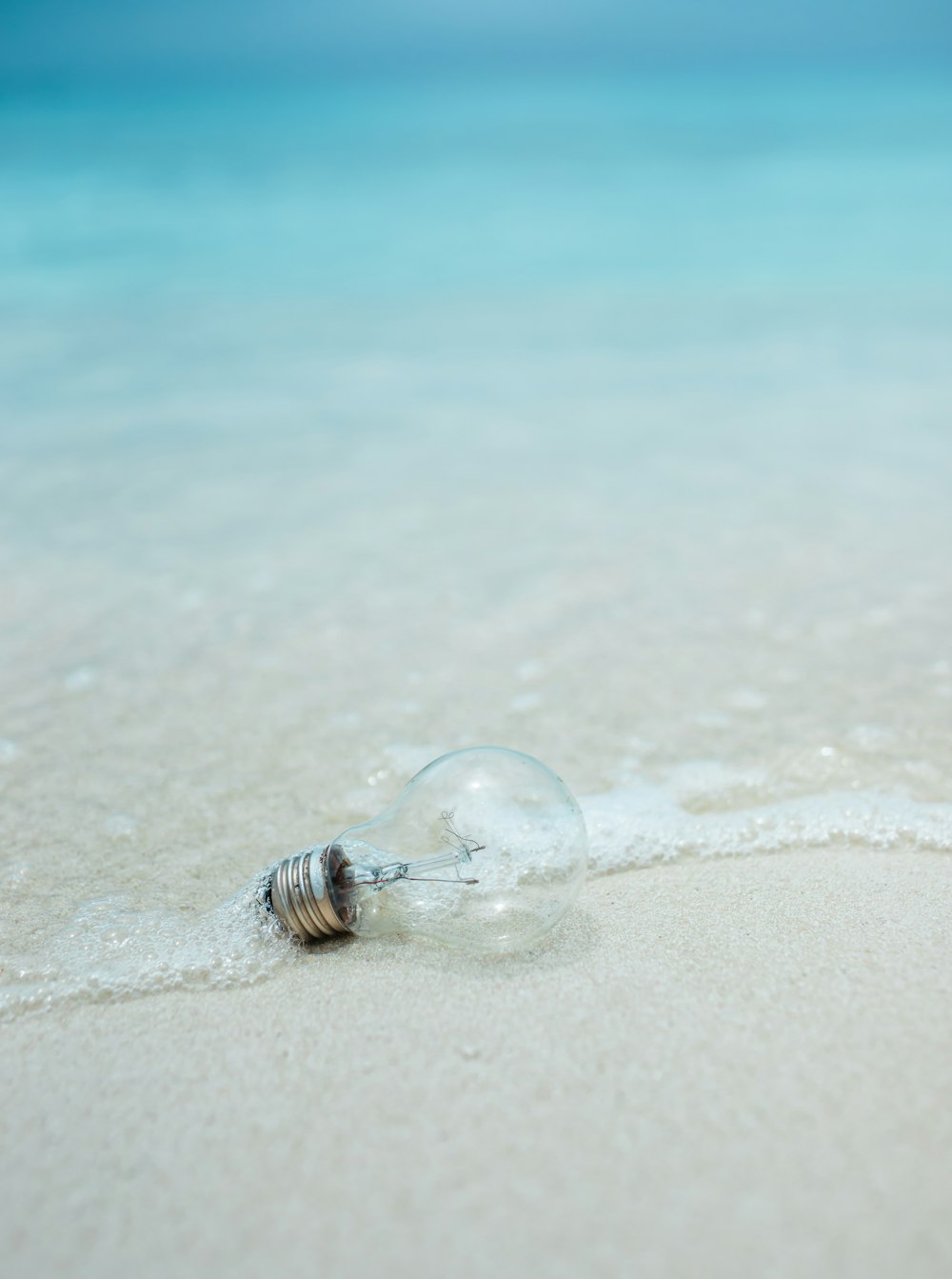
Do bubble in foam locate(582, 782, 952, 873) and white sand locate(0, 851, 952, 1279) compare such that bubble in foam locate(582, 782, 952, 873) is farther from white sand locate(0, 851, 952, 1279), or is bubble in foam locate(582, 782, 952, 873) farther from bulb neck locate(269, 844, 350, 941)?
bulb neck locate(269, 844, 350, 941)

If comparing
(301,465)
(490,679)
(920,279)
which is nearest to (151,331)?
(301,465)

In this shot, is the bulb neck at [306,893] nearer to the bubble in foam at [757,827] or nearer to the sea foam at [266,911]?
the sea foam at [266,911]

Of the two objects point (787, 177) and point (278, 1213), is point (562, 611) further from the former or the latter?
point (787, 177)

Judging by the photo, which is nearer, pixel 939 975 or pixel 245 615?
pixel 939 975

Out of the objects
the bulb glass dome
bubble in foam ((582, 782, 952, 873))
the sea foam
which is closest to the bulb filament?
the bulb glass dome

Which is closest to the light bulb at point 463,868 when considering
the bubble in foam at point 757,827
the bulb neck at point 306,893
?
the bulb neck at point 306,893

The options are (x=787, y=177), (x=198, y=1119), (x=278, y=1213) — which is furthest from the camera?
(x=787, y=177)

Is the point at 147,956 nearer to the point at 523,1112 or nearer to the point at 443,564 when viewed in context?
the point at 523,1112
